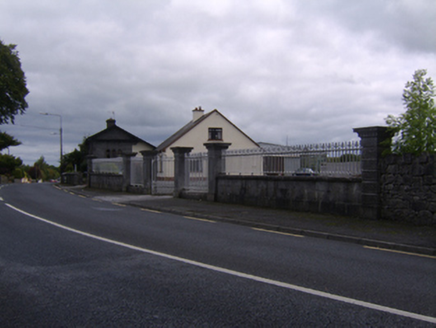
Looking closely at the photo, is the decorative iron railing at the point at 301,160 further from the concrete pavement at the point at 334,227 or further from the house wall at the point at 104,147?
the house wall at the point at 104,147

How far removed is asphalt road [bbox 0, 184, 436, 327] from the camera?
4117mm

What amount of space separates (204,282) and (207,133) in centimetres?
4403

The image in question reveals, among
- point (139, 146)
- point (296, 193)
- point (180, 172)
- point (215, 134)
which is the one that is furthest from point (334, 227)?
point (139, 146)

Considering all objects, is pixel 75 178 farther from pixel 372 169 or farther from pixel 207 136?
pixel 372 169

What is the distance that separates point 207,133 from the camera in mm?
49000

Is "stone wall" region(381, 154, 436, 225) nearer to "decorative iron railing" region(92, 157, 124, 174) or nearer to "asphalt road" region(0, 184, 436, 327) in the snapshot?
"asphalt road" region(0, 184, 436, 327)

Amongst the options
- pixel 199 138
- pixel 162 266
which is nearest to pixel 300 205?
pixel 162 266

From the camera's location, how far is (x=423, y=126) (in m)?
10.8

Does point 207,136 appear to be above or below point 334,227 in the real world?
above

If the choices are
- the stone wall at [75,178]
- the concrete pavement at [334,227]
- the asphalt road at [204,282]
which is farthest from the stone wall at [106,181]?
the asphalt road at [204,282]

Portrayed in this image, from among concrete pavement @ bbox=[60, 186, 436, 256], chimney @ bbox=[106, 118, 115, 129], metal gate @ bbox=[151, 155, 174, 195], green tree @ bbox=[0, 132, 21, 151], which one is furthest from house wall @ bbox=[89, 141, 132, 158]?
concrete pavement @ bbox=[60, 186, 436, 256]

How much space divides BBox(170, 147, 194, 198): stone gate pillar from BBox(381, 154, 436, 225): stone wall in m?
10.3

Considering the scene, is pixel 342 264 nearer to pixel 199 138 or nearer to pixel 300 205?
pixel 300 205

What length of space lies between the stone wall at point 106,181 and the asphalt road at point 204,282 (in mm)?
18345
